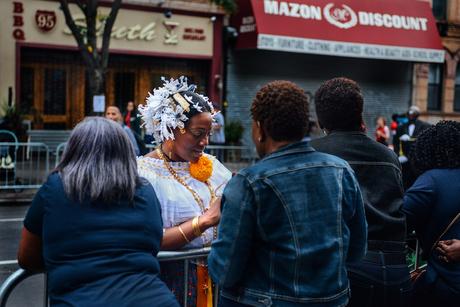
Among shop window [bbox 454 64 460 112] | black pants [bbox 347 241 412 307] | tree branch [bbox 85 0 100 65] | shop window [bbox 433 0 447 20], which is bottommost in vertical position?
black pants [bbox 347 241 412 307]

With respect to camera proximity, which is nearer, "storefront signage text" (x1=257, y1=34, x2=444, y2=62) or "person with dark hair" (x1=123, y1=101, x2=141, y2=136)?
"person with dark hair" (x1=123, y1=101, x2=141, y2=136)

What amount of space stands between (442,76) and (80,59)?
1473 cm

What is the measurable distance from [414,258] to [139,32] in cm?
1666

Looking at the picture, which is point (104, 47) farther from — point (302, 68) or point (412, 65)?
point (412, 65)

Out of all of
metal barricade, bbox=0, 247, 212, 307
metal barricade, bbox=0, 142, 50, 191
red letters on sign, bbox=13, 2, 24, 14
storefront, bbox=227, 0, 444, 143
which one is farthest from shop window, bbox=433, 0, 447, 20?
metal barricade, bbox=0, 247, 212, 307

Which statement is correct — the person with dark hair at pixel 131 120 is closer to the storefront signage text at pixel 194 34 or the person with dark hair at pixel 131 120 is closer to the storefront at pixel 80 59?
the storefront at pixel 80 59

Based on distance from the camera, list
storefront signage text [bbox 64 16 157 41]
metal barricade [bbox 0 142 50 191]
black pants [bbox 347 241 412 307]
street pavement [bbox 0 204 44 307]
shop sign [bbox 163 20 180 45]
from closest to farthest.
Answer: black pants [bbox 347 241 412 307] < street pavement [bbox 0 204 44 307] < metal barricade [bbox 0 142 50 191] < storefront signage text [bbox 64 16 157 41] < shop sign [bbox 163 20 180 45]

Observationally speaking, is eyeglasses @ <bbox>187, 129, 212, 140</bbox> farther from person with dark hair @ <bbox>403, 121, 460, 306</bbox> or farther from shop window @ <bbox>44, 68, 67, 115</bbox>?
shop window @ <bbox>44, 68, 67, 115</bbox>

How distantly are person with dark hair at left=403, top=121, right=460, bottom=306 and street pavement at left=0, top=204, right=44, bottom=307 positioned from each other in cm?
278

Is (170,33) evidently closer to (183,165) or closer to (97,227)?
(183,165)

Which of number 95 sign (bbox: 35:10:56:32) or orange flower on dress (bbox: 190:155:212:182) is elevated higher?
number 95 sign (bbox: 35:10:56:32)

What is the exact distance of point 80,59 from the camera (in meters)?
19.8

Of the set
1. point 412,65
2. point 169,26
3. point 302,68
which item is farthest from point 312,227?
point 412,65

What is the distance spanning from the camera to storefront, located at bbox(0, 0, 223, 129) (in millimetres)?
18438
